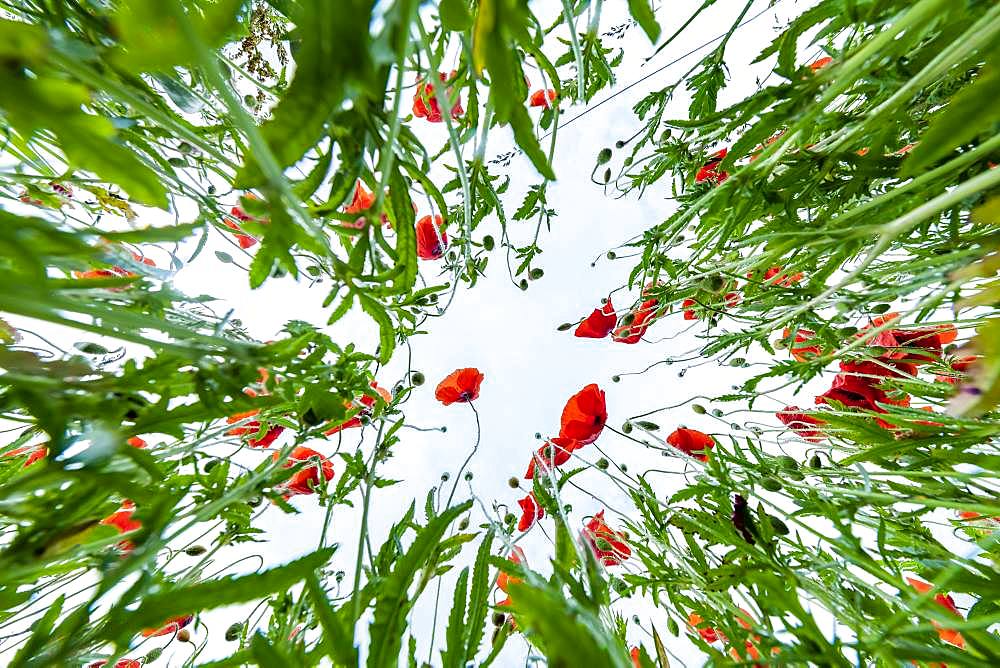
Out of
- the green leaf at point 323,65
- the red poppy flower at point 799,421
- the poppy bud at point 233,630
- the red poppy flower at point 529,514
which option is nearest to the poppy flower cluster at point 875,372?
the red poppy flower at point 799,421

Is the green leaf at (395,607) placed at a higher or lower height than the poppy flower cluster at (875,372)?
higher

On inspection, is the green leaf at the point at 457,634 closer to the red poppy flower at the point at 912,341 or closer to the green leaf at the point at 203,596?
the green leaf at the point at 203,596

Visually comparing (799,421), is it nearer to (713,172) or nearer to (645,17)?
(713,172)

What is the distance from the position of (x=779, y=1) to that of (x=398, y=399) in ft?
3.20

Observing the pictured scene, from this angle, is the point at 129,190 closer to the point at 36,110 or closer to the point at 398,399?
the point at 36,110

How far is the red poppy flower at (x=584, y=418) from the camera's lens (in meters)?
0.91

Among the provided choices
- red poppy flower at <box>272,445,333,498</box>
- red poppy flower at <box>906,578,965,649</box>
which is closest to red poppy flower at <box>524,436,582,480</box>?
red poppy flower at <box>272,445,333,498</box>

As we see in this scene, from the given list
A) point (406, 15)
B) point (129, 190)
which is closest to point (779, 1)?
point (406, 15)

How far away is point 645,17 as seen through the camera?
27cm

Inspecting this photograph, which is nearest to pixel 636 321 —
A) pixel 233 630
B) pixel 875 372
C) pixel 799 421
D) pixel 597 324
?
pixel 597 324

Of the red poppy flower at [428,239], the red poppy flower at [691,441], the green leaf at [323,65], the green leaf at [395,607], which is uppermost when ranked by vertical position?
the red poppy flower at [428,239]

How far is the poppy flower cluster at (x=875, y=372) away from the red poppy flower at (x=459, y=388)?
69 cm

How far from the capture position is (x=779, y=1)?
2.20 feet

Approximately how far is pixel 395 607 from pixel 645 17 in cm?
52
